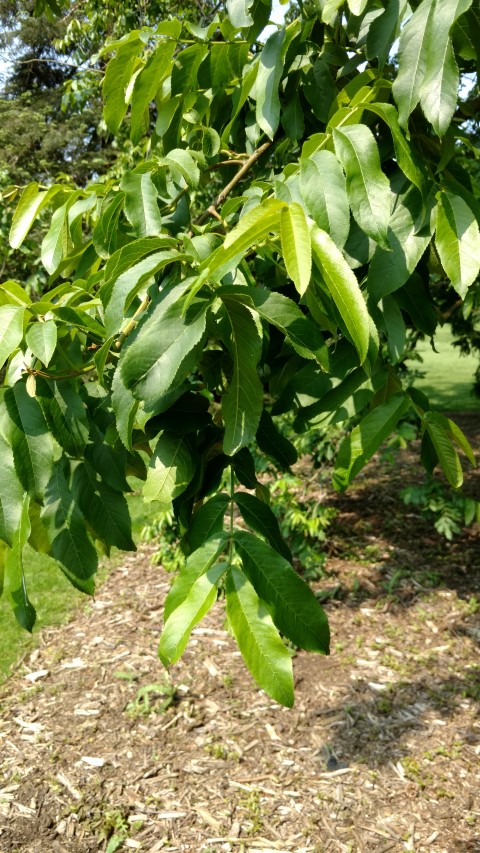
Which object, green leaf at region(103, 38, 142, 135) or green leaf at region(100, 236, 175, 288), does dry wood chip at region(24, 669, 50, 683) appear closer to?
green leaf at region(103, 38, 142, 135)

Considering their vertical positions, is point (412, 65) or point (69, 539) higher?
point (412, 65)

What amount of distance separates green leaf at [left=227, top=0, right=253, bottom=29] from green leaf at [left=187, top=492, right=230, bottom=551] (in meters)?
1.00

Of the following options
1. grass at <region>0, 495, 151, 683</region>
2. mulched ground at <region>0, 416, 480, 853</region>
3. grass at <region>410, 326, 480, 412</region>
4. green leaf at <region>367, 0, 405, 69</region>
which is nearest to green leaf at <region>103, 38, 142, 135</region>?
green leaf at <region>367, 0, 405, 69</region>

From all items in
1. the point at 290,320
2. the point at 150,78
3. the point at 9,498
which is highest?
the point at 150,78

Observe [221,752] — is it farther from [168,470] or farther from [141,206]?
[141,206]

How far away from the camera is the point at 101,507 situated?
1.17 metres

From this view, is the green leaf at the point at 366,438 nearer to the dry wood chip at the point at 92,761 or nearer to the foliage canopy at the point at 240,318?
the foliage canopy at the point at 240,318

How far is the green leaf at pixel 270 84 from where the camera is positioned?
4.52 feet

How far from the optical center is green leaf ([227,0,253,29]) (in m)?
1.43

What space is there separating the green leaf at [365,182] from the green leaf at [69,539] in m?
0.64

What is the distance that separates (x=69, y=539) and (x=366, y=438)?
519 mm

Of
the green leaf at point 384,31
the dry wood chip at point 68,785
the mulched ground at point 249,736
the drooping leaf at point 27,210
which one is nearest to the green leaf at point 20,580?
the drooping leaf at point 27,210

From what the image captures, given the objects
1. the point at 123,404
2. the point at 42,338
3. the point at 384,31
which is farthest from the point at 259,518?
the point at 384,31

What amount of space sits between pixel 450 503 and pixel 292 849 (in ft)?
8.02
